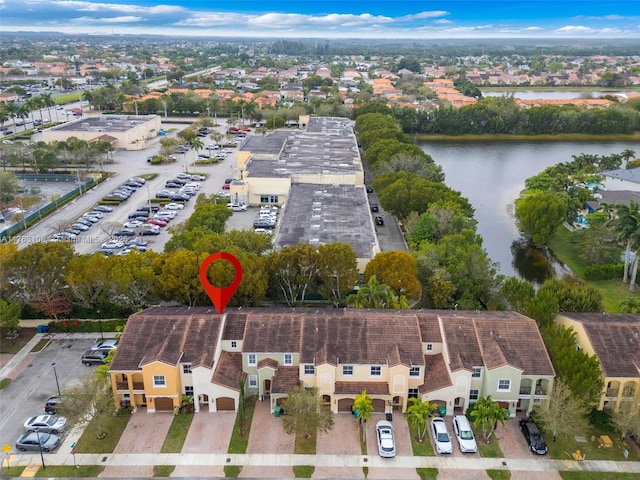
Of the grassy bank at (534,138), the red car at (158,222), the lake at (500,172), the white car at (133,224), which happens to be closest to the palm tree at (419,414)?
the lake at (500,172)

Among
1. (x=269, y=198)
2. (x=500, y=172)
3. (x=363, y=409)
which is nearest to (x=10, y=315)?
(x=363, y=409)

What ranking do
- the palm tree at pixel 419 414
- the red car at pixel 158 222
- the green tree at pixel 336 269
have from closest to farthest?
the palm tree at pixel 419 414 → the green tree at pixel 336 269 → the red car at pixel 158 222

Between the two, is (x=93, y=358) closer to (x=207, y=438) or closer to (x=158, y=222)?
(x=207, y=438)

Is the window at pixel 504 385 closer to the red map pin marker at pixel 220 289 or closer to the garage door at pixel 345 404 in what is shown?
the garage door at pixel 345 404

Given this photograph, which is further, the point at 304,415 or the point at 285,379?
the point at 285,379

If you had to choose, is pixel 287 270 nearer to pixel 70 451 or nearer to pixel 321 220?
pixel 321 220

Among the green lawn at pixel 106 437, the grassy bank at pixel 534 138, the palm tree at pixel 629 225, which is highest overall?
the palm tree at pixel 629 225

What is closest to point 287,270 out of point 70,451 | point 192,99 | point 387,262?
point 387,262
